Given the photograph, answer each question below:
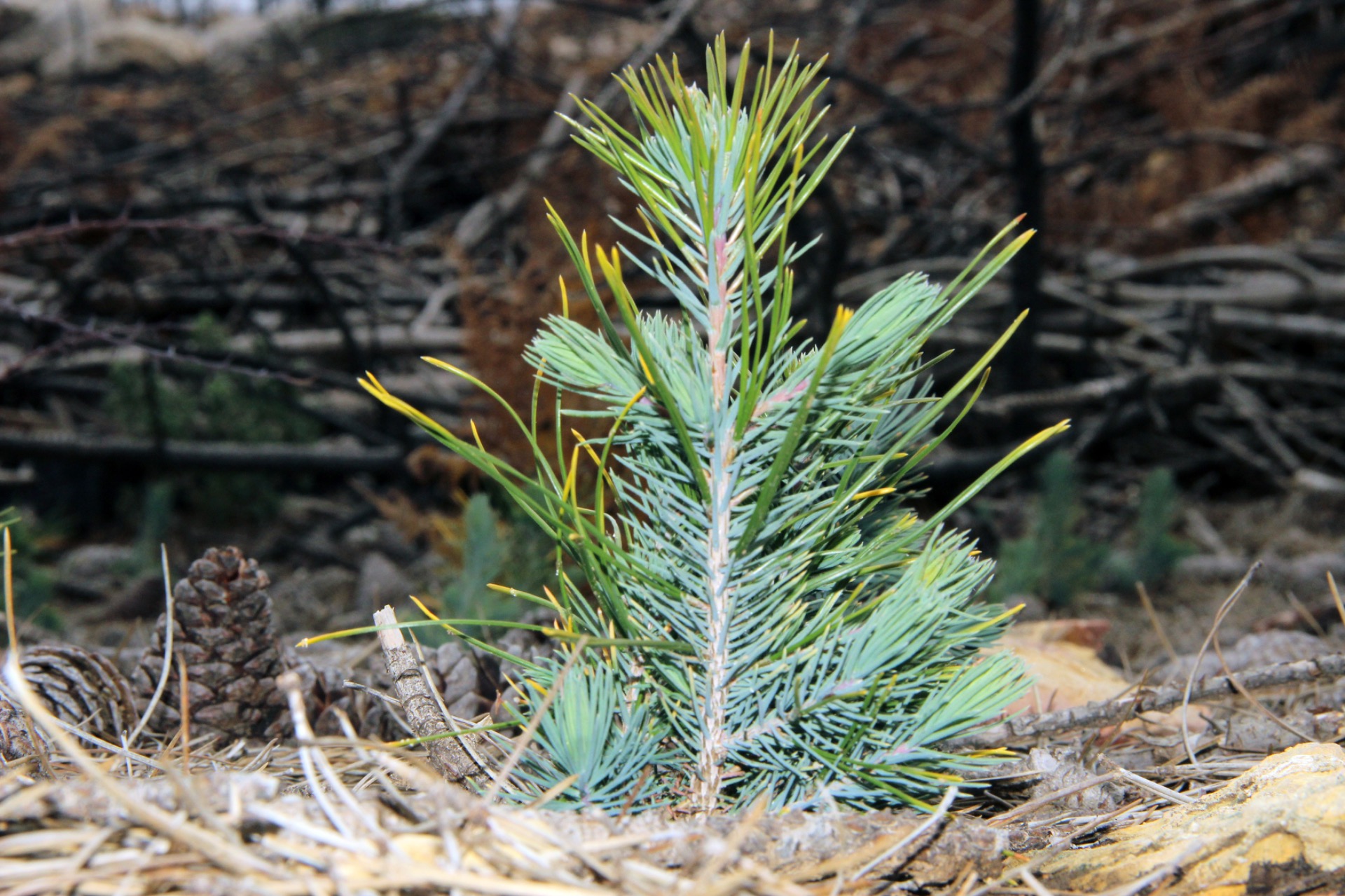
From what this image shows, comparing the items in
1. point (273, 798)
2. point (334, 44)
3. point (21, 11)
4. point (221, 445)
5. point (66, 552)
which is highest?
point (21, 11)

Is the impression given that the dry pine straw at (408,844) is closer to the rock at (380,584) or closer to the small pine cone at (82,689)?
the small pine cone at (82,689)

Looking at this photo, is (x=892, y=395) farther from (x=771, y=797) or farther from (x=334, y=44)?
(x=334, y=44)

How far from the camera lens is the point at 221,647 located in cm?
101

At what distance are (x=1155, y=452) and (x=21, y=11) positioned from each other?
8783 millimetres

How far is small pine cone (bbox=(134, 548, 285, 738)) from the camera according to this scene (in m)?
1.00

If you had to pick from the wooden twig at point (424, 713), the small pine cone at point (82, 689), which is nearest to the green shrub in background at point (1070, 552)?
the wooden twig at point (424, 713)

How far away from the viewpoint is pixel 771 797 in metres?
0.68

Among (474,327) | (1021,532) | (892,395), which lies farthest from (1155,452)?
(892,395)

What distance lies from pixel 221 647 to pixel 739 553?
2.23ft

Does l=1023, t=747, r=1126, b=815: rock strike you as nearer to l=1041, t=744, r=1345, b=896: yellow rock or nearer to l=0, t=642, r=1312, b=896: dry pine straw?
l=1041, t=744, r=1345, b=896: yellow rock

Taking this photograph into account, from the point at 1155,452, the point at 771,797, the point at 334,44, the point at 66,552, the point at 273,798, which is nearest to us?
the point at 273,798

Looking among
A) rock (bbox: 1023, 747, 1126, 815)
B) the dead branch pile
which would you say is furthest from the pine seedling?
the dead branch pile

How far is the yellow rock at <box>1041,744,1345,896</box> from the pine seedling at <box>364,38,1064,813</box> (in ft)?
0.41

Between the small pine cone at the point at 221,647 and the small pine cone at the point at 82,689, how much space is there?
0.05m
